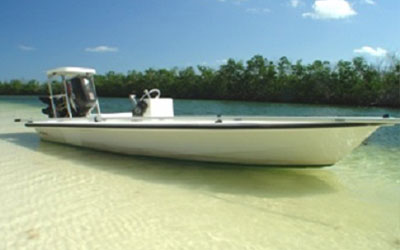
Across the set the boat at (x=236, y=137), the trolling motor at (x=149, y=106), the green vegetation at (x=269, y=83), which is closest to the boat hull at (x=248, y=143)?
the boat at (x=236, y=137)

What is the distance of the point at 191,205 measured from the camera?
390cm

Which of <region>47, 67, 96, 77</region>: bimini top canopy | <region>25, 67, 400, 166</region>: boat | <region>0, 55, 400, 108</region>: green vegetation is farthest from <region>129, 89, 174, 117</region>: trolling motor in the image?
<region>0, 55, 400, 108</region>: green vegetation

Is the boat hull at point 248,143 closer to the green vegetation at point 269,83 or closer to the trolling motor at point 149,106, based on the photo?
the trolling motor at point 149,106

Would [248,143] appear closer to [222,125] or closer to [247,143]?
[247,143]

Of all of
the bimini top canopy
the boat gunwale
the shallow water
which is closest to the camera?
the shallow water

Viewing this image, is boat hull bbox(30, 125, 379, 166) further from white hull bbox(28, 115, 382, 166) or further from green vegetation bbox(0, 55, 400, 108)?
green vegetation bbox(0, 55, 400, 108)

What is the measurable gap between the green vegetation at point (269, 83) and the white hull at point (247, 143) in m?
32.5

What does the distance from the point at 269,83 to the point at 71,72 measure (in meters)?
46.2

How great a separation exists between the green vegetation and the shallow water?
107 feet

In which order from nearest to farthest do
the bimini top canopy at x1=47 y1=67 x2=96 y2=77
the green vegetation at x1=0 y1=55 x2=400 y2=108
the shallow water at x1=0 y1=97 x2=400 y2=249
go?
1. the shallow water at x1=0 y1=97 x2=400 y2=249
2. the bimini top canopy at x1=47 y1=67 x2=96 y2=77
3. the green vegetation at x1=0 y1=55 x2=400 y2=108

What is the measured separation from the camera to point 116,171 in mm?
5434

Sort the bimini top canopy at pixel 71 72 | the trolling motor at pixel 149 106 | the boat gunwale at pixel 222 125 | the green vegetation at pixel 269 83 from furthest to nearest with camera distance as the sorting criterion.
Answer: the green vegetation at pixel 269 83, the bimini top canopy at pixel 71 72, the trolling motor at pixel 149 106, the boat gunwale at pixel 222 125

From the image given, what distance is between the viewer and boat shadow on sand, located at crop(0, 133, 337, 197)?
4.59 m

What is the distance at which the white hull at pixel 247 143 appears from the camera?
15.0 feet
